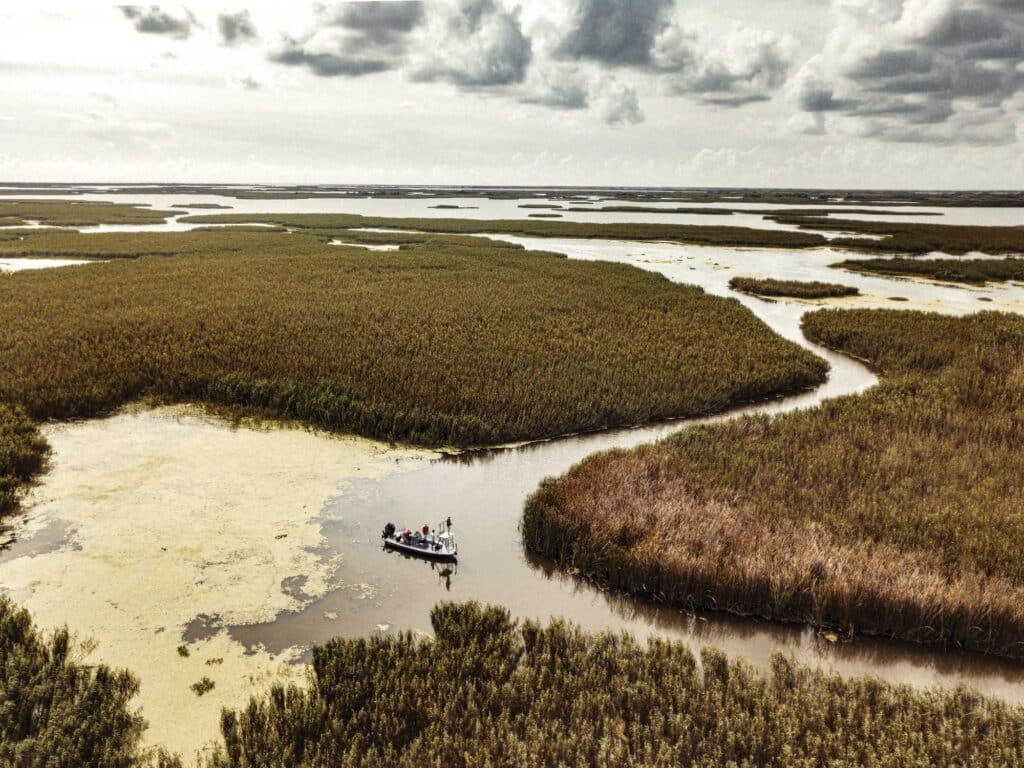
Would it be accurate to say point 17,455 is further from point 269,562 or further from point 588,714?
point 588,714

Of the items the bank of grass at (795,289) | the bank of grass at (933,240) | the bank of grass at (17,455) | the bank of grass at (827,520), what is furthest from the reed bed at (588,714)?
the bank of grass at (933,240)

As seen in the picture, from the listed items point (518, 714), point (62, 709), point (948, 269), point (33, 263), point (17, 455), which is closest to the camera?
point (62, 709)

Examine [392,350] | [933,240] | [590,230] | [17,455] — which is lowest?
[17,455]

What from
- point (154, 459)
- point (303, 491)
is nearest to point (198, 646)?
point (303, 491)

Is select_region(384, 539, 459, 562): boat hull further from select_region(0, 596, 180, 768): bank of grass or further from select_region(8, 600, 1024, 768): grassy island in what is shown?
select_region(0, 596, 180, 768): bank of grass

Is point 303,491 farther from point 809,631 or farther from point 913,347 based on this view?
point 913,347

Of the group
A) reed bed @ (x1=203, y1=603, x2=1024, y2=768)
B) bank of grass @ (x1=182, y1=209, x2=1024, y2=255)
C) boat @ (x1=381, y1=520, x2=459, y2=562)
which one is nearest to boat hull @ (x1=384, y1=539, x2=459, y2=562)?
boat @ (x1=381, y1=520, x2=459, y2=562)

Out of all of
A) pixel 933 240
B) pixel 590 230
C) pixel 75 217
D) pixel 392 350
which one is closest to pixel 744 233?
pixel 590 230
